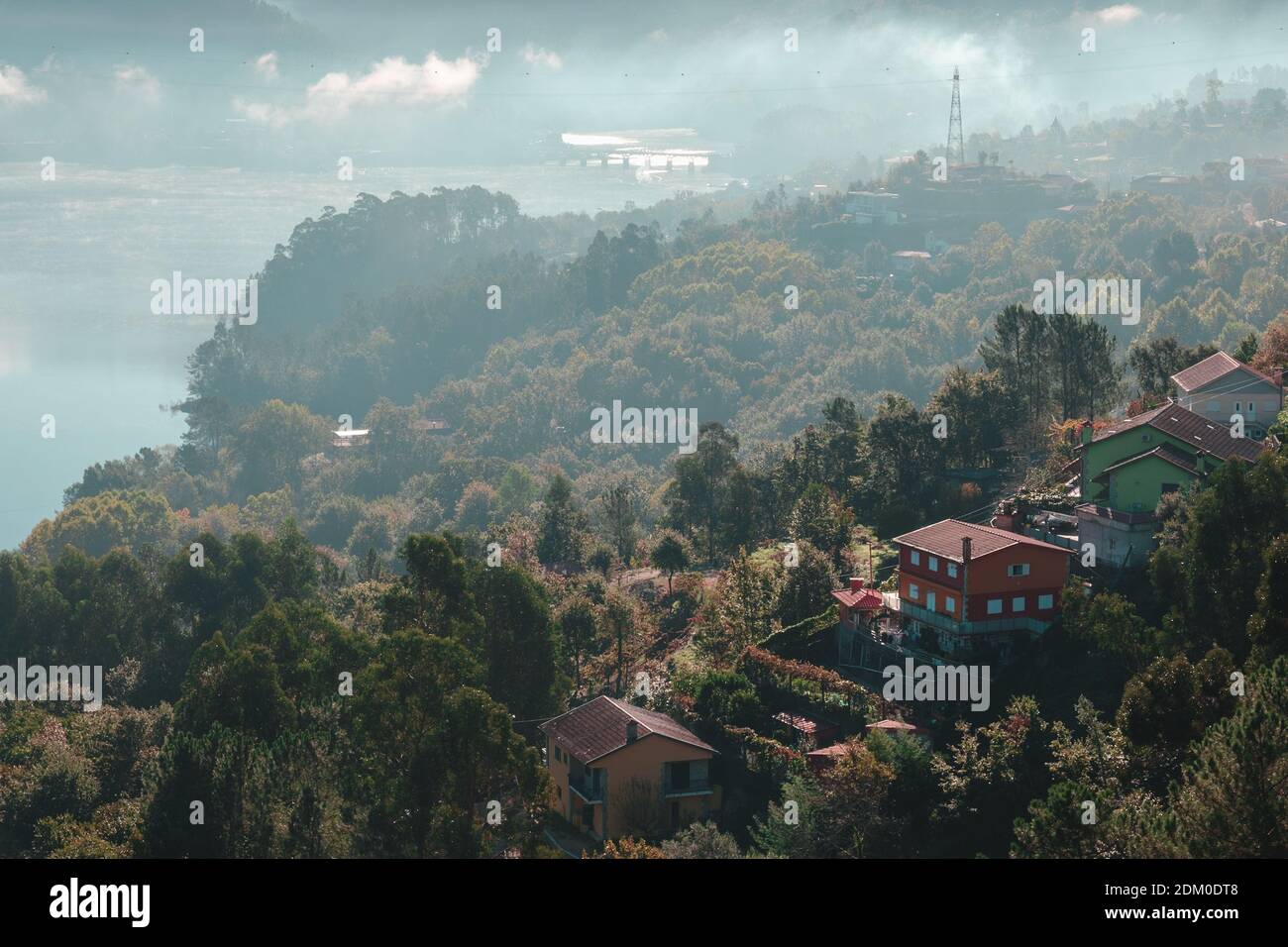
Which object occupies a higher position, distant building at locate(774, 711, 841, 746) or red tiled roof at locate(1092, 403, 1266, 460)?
red tiled roof at locate(1092, 403, 1266, 460)

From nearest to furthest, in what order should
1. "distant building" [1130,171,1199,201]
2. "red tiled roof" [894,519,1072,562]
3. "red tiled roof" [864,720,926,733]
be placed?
"red tiled roof" [864,720,926,733], "red tiled roof" [894,519,1072,562], "distant building" [1130,171,1199,201]

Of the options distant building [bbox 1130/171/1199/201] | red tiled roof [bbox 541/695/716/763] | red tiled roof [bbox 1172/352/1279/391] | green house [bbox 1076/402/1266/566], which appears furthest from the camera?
distant building [bbox 1130/171/1199/201]

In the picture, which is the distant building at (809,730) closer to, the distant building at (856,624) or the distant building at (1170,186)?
the distant building at (856,624)

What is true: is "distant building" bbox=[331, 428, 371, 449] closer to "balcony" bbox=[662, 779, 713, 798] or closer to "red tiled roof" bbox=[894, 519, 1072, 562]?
"red tiled roof" bbox=[894, 519, 1072, 562]

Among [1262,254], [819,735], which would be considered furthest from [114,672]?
[1262,254]

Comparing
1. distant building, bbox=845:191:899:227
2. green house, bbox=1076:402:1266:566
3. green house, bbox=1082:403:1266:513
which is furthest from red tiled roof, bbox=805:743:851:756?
distant building, bbox=845:191:899:227

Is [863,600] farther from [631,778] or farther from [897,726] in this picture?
[631,778]

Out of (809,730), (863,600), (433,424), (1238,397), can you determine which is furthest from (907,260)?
(809,730)
